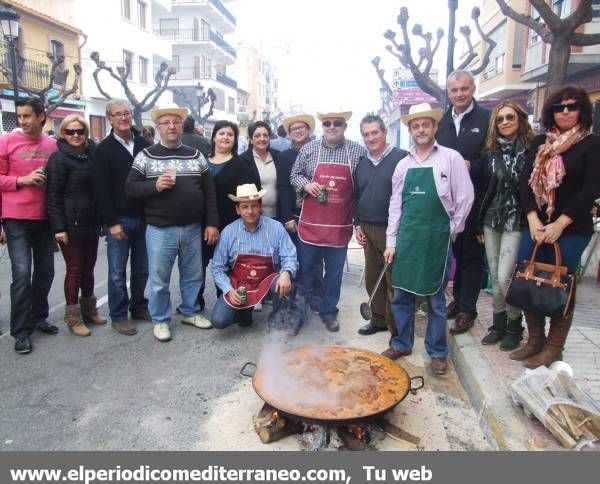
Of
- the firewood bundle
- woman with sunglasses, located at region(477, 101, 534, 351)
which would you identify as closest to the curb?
the firewood bundle

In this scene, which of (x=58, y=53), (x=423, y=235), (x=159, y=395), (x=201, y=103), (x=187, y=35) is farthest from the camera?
(x=187, y=35)

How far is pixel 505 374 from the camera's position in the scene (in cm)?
351

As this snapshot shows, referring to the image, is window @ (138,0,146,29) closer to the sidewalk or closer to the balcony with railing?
the balcony with railing

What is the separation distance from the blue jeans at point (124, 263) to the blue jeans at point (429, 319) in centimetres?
253

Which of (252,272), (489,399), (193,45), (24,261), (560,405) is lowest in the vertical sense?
(489,399)

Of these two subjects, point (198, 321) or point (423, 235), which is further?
point (198, 321)

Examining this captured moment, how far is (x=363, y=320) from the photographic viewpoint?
521 centimetres

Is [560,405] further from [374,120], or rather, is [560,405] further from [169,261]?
[169,261]

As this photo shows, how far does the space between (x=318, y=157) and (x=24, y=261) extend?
2.81 meters

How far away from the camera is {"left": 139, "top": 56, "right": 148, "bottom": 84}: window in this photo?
2755cm

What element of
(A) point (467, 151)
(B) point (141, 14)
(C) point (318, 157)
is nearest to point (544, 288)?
(A) point (467, 151)

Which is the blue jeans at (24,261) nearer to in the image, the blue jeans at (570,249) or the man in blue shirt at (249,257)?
the man in blue shirt at (249,257)

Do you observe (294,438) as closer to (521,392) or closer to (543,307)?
(521,392)

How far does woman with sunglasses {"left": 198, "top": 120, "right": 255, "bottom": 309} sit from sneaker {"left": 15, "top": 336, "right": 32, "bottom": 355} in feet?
5.89
